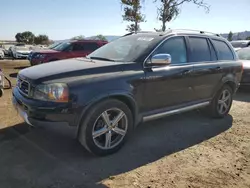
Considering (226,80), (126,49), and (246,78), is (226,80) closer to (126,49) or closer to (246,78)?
(126,49)

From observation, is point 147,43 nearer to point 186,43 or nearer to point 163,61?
point 163,61

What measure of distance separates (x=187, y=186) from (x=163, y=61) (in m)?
1.82

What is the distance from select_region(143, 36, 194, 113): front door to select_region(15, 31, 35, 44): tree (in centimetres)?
5016

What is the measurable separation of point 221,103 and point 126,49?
2.55 meters

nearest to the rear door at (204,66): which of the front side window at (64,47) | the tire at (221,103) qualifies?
the tire at (221,103)

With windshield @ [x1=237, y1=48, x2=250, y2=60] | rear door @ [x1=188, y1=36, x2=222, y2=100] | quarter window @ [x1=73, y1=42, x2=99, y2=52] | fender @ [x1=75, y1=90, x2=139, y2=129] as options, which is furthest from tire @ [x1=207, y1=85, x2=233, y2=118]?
quarter window @ [x1=73, y1=42, x2=99, y2=52]

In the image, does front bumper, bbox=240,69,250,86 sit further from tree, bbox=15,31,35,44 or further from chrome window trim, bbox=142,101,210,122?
tree, bbox=15,31,35,44

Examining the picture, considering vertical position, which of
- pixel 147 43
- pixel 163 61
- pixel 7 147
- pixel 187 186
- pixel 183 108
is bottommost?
pixel 187 186

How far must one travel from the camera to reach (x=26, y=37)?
53250 mm

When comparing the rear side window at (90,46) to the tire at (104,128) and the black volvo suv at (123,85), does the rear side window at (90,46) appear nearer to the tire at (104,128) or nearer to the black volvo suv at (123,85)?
the black volvo suv at (123,85)

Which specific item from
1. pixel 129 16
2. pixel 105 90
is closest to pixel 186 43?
pixel 105 90

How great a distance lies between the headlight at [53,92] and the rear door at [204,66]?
252 centimetres

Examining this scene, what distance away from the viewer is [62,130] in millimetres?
3352

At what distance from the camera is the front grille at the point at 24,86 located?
360 centimetres
